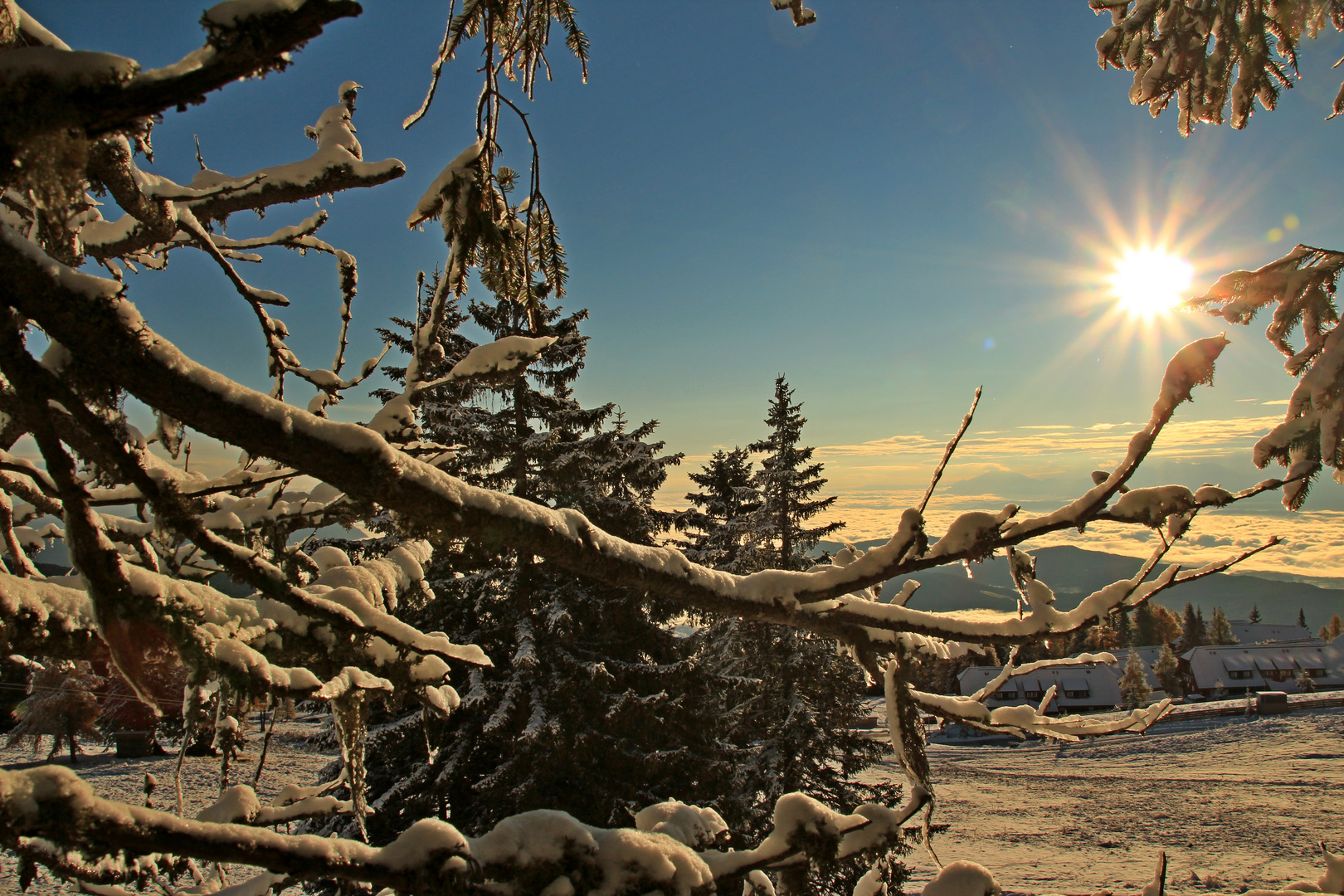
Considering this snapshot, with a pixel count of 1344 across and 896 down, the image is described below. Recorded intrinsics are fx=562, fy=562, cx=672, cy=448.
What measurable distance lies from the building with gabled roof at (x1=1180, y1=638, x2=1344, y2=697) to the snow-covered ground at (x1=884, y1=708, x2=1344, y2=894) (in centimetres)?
2059

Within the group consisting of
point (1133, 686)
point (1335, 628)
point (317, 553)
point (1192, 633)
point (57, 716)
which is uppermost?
point (317, 553)

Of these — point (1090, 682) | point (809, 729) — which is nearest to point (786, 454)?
point (809, 729)

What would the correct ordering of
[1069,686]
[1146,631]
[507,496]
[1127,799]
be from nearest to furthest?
[507,496] → [1127,799] → [1069,686] → [1146,631]

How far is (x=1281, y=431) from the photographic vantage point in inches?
145

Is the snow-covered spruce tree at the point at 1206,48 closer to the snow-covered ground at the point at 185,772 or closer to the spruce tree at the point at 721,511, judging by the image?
the spruce tree at the point at 721,511

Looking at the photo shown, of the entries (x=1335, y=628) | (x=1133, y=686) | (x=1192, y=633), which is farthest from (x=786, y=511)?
(x=1335, y=628)

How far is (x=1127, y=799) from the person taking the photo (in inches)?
1072

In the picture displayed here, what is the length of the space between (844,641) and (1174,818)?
34581mm

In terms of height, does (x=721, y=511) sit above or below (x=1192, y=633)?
above

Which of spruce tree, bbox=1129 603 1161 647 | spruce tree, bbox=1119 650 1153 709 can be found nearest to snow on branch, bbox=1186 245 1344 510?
spruce tree, bbox=1119 650 1153 709

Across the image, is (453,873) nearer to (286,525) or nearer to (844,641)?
(844,641)

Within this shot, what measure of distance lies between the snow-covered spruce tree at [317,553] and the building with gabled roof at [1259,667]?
78.2 m

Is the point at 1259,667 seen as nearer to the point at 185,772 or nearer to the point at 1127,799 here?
the point at 1127,799

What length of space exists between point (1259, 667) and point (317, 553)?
82015 mm
